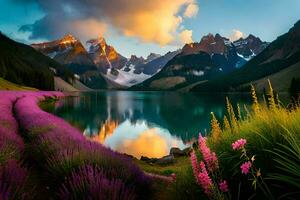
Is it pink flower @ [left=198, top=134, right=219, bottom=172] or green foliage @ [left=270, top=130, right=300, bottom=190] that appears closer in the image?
pink flower @ [left=198, top=134, right=219, bottom=172]

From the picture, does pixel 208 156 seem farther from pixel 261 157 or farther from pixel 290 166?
pixel 261 157

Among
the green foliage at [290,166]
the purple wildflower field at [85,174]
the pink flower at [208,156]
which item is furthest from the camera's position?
the purple wildflower field at [85,174]

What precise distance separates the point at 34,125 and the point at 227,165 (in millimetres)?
13063

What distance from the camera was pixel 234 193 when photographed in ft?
23.7

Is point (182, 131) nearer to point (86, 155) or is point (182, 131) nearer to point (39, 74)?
point (86, 155)

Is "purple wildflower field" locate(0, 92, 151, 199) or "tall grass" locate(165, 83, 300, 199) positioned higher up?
"tall grass" locate(165, 83, 300, 199)

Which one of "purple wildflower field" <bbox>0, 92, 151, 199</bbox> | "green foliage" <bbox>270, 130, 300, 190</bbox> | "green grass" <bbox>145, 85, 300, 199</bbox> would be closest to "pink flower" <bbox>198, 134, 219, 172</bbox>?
"green grass" <bbox>145, 85, 300, 199</bbox>

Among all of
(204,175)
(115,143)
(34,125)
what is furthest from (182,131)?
(204,175)

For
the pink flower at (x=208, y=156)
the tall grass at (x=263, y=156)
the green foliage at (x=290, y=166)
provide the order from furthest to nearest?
the tall grass at (x=263, y=156)
the green foliage at (x=290, y=166)
the pink flower at (x=208, y=156)

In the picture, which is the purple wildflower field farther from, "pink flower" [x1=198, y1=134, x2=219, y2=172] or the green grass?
"pink flower" [x1=198, y1=134, x2=219, y2=172]

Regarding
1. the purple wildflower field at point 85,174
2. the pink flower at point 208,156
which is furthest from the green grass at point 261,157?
the purple wildflower field at point 85,174

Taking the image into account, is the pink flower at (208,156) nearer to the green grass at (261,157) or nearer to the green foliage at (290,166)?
the green grass at (261,157)

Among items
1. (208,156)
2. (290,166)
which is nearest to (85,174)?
(208,156)

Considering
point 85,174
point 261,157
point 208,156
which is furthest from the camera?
point 85,174
